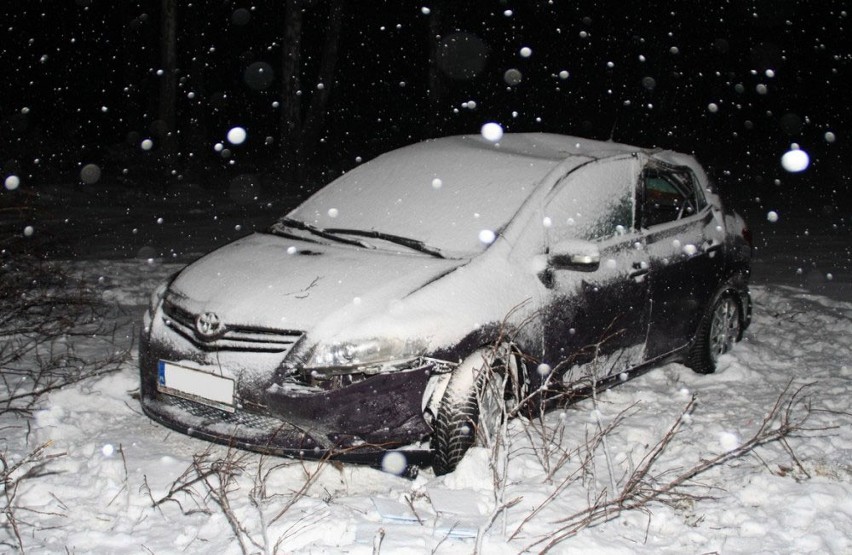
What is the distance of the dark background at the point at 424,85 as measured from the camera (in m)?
17.8

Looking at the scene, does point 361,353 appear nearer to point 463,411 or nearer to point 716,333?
point 463,411

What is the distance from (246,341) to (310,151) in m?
15.5

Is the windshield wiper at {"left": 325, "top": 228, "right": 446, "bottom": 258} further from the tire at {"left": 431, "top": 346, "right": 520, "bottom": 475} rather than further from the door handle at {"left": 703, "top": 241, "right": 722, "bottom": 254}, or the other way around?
the door handle at {"left": 703, "top": 241, "right": 722, "bottom": 254}

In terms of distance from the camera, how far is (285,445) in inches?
136

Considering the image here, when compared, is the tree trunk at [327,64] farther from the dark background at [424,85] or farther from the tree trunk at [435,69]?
the tree trunk at [435,69]

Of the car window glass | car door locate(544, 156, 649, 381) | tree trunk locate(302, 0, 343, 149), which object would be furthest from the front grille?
tree trunk locate(302, 0, 343, 149)

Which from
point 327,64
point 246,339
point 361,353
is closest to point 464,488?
point 361,353

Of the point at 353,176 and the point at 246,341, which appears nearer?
the point at 246,341

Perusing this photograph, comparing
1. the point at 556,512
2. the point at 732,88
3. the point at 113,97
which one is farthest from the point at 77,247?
the point at 732,88

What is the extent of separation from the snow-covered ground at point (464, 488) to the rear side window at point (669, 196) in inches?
44.6

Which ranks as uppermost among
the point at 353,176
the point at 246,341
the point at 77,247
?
the point at 353,176

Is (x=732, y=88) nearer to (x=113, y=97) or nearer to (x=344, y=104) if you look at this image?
(x=344, y=104)

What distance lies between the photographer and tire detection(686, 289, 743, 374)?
5.41 meters

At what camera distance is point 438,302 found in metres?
3.65
